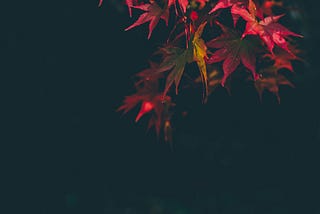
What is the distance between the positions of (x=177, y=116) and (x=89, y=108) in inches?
24.8

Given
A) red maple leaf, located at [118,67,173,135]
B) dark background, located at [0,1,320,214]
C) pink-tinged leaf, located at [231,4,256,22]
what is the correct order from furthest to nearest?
dark background, located at [0,1,320,214]
red maple leaf, located at [118,67,173,135]
pink-tinged leaf, located at [231,4,256,22]

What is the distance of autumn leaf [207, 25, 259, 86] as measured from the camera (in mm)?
1427

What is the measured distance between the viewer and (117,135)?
283cm

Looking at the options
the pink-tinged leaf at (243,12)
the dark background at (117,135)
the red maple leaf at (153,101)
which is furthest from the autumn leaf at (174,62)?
the dark background at (117,135)

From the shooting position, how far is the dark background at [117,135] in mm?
2578

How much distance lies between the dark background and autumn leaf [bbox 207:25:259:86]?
1032 mm

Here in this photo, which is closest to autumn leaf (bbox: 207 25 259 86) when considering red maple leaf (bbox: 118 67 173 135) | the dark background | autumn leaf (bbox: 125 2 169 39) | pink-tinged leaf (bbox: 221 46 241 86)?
pink-tinged leaf (bbox: 221 46 241 86)

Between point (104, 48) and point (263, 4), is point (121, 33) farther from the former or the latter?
point (263, 4)

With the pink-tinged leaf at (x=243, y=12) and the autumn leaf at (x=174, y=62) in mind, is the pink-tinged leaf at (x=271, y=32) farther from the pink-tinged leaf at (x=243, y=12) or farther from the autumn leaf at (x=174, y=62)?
the autumn leaf at (x=174, y=62)

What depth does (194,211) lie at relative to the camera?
2.72 m

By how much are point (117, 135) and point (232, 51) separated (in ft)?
5.06

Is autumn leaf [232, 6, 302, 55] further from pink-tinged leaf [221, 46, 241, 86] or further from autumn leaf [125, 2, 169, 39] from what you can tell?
autumn leaf [125, 2, 169, 39]

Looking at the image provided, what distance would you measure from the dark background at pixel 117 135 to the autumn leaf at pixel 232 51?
1.03 m

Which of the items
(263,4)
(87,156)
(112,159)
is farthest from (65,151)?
(263,4)
